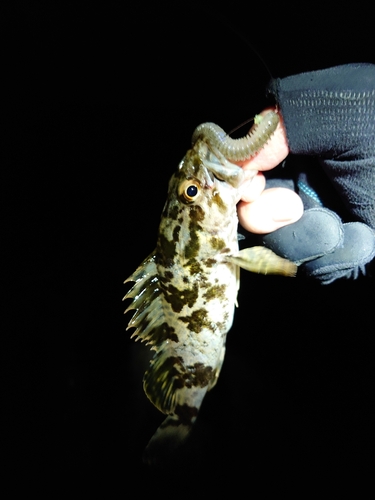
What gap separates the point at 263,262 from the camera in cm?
164

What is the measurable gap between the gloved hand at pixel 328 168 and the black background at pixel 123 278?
219 centimetres

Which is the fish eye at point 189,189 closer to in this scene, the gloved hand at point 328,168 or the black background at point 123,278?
the gloved hand at point 328,168

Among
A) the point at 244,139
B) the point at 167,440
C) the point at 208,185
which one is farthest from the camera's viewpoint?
the point at 167,440

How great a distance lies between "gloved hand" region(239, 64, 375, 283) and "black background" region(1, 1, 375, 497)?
2188 mm

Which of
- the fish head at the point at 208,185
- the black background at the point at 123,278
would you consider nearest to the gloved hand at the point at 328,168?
the fish head at the point at 208,185

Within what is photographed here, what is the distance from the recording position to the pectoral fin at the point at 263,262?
162 centimetres

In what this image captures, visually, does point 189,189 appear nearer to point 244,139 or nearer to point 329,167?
point 244,139

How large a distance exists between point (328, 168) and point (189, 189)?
2.09 feet

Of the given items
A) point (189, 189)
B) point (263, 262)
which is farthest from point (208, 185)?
point (263, 262)

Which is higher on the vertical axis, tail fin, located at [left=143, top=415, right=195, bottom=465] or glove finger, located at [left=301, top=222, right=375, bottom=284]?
glove finger, located at [left=301, top=222, right=375, bottom=284]

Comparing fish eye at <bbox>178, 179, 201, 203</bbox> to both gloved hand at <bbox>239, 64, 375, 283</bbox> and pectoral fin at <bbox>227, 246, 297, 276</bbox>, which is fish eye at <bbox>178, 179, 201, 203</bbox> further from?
pectoral fin at <bbox>227, 246, 297, 276</bbox>

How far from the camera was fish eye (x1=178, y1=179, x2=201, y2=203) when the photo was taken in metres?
1.60

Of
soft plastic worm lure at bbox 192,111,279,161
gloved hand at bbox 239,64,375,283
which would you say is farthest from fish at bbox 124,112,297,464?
gloved hand at bbox 239,64,375,283

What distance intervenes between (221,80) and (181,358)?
13.4 feet
